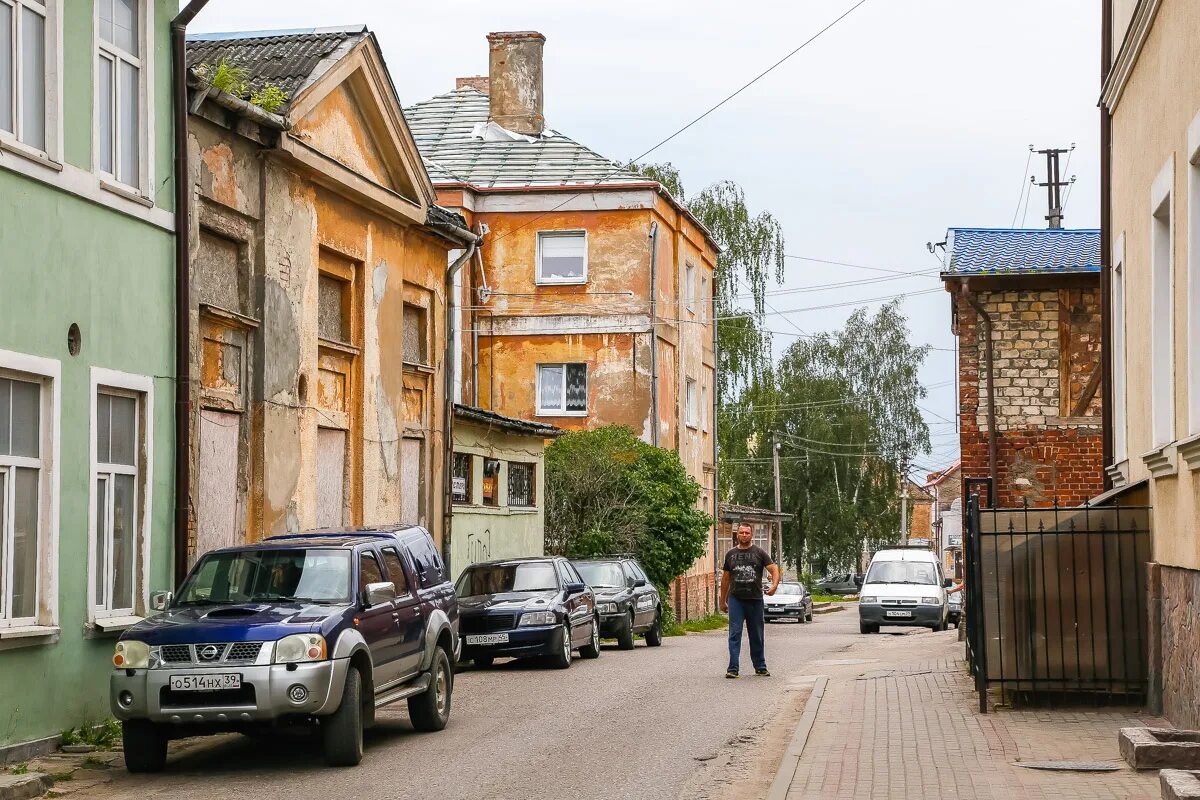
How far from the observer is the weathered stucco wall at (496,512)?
2669 cm

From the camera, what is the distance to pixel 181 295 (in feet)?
49.9

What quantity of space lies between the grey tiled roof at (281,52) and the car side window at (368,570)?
779 centimetres

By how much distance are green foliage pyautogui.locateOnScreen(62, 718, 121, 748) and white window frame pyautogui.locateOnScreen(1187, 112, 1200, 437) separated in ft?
29.4

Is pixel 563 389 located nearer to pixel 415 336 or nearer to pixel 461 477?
pixel 461 477

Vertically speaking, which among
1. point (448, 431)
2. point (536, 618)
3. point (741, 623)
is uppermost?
point (448, 431)

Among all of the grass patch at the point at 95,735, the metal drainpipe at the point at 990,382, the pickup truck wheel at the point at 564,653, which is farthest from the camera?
the metal drainpipe at the point at 990,382

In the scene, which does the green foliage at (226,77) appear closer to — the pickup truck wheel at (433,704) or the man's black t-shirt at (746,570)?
the pickup truck wheel at (433,704)

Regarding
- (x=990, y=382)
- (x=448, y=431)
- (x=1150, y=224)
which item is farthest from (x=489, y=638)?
(x=1150, y=224)

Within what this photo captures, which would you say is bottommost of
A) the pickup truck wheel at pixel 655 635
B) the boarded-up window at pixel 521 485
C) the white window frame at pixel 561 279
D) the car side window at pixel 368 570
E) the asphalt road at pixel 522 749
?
the pickup truck wheel at pixel 655 635

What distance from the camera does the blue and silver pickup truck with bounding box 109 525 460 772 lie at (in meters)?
10.9

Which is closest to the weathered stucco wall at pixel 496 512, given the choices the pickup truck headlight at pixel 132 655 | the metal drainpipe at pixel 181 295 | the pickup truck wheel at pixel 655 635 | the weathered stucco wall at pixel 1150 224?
the pickup truck wheel at pixel 655 635

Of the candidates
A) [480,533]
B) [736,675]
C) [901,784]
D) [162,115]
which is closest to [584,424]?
[480,533]

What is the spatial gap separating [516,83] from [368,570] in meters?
31.3

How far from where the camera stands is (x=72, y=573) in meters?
13.1
